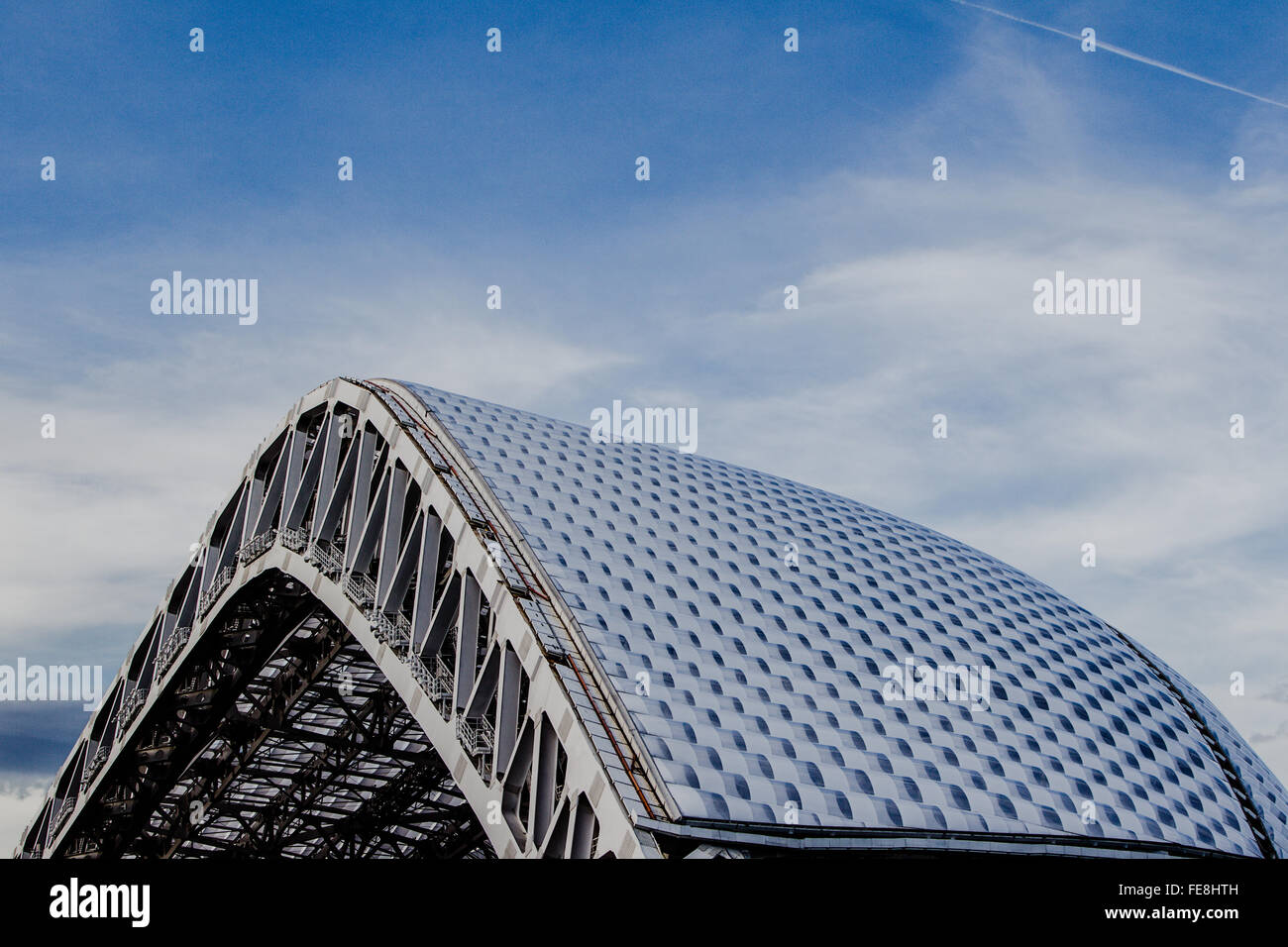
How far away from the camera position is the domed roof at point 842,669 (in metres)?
39.4

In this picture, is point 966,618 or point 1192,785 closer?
point 1192,785

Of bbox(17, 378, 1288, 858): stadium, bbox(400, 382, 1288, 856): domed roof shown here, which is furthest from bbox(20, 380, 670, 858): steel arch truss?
bbox(400, 382, 1288, 856): domed roof

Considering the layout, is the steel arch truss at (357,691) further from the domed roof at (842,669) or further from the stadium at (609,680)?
the domed roof at (842,669)

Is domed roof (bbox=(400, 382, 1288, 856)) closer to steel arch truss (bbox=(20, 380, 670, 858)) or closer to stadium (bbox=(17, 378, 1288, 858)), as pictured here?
stadium (bbox=(17, 378, 1288, 858))

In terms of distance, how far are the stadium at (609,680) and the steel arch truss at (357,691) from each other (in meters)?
0.17

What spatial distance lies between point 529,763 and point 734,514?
22.0 meters

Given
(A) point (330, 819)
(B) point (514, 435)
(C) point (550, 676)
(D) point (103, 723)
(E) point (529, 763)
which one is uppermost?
(B) point (514, 435)

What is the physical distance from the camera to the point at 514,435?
54594 millimetres

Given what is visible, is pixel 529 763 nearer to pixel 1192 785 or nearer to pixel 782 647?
pixel 782 647

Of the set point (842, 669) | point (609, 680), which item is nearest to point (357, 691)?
point (842, 669)

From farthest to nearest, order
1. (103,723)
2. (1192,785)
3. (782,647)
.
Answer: (103,723) → (1192,785) → (782,647)

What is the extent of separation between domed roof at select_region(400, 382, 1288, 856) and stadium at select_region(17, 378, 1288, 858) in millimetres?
155

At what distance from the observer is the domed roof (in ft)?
129
